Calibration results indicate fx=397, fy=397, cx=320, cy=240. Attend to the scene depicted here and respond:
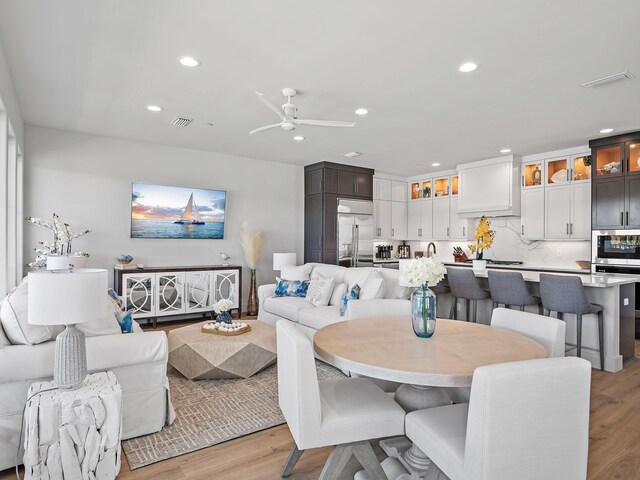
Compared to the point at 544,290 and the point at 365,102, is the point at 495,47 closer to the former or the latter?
the point at 365,102

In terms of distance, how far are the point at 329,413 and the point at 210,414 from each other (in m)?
1.37

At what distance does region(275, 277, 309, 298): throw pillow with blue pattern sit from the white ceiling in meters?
1.90

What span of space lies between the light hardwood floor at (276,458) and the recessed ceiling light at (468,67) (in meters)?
2.67

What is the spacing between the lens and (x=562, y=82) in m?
3.27

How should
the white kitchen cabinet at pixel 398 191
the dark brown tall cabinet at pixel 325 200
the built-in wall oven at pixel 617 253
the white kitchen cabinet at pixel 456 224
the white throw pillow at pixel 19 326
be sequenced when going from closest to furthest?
the white throw pillow at pixel 19 326
the built-in wall oven at pixel 617 253
the dark brown tall cabinet at pixel 325 200
the white kitchen cabinet at pixel 456 224
the white kitchen cabinet at pixel 398 191

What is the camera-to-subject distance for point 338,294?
457 centimetres

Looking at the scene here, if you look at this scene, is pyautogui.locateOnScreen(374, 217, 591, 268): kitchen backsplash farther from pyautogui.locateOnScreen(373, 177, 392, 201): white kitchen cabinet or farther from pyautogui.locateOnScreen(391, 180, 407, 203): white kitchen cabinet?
pyautogui.locateOnScreen(373, 177, 392, 201): white kitchen cabinet

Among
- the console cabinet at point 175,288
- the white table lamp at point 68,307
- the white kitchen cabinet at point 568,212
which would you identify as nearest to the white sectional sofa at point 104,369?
the white table lamp at point 68,307

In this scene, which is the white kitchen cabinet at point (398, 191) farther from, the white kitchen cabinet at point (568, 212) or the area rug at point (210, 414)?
the area rug at point (210, 414)

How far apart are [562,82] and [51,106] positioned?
4839mm

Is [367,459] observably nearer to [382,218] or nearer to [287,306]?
[287,306]

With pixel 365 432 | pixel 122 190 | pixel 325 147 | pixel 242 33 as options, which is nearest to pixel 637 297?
pixel 325 147

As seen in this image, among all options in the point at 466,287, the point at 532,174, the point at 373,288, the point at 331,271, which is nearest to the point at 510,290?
the point at 466,287

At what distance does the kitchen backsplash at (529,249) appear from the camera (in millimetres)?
5977
